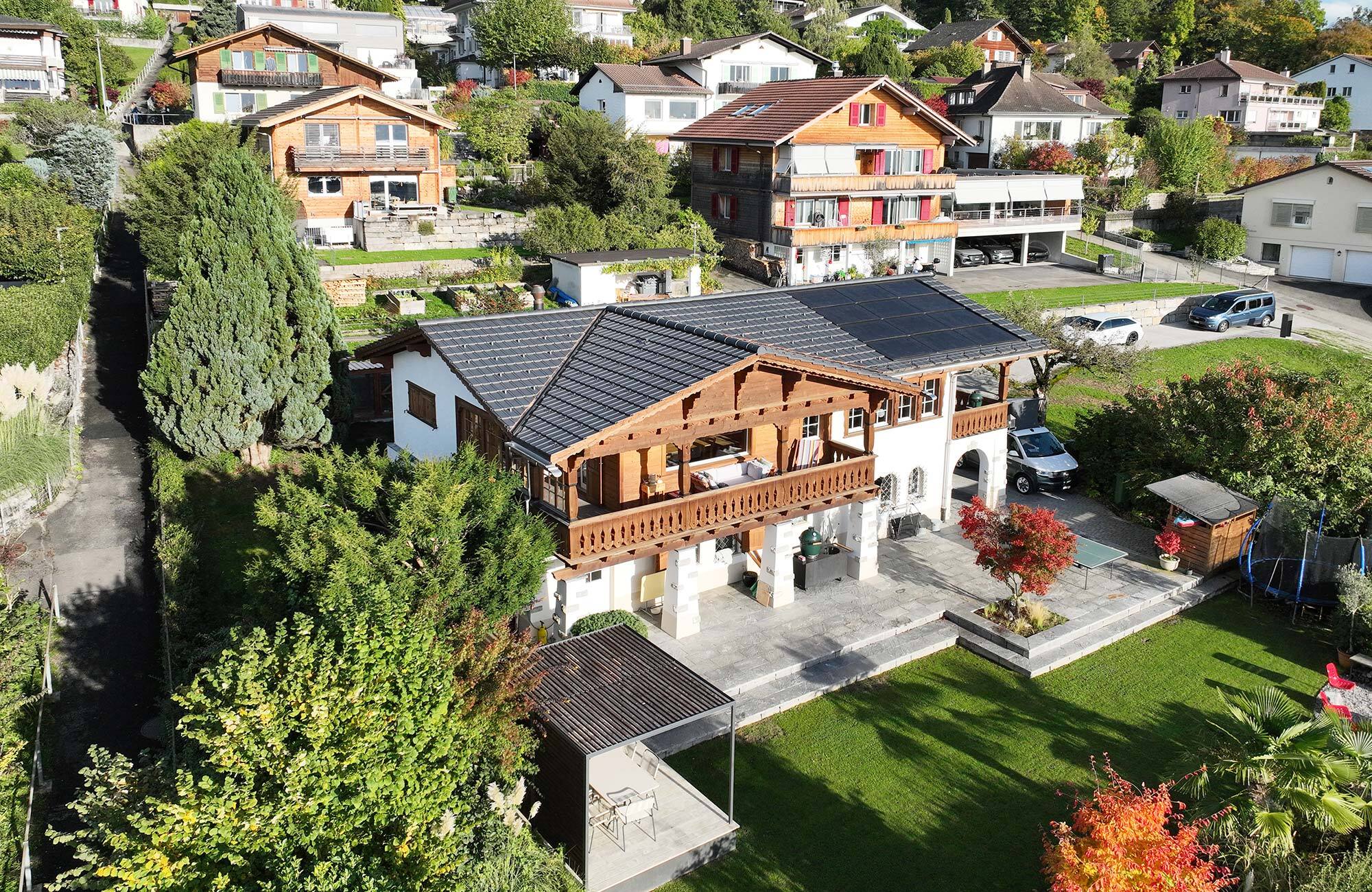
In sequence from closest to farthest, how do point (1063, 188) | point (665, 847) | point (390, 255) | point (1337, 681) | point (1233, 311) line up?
point (665, 847) → point (1337, 681) → point (390, 255) → point (1233, 311) → point (1063, 188)

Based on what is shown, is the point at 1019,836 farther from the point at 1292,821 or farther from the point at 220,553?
the point at 220,553

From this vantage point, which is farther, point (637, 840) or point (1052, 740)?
point (1052, 740)

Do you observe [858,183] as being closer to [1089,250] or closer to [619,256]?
[619,256]

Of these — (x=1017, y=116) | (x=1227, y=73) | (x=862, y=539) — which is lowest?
(x=862, y=539)

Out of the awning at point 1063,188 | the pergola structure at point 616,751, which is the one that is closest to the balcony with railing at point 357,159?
the awning at point 1063,188

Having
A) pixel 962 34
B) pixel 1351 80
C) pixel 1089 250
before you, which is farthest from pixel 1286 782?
pixel 1351 80

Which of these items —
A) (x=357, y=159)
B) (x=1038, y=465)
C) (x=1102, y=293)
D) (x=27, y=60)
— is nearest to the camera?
(x=1038, y=465)

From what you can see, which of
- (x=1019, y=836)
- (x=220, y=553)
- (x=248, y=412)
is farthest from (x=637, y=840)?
(x=248, y=412)

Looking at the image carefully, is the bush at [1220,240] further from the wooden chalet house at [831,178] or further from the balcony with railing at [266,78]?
the balcony with railing at [266,78]
